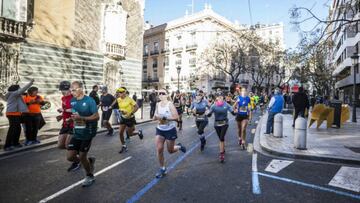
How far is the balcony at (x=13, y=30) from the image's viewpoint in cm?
1529

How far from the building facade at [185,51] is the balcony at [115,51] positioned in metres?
22.4

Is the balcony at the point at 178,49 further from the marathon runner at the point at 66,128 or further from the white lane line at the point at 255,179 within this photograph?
the marathon runner at the point at 66,128

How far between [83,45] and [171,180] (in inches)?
745

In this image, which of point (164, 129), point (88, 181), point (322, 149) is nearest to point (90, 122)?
point (88, 181)

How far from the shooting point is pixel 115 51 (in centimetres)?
2373

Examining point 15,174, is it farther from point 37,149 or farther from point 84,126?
point 37,149

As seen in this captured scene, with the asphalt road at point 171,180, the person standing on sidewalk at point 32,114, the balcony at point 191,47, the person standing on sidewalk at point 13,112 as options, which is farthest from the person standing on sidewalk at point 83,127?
the balcony at point 191,47

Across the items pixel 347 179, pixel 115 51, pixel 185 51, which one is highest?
pixel 185 51

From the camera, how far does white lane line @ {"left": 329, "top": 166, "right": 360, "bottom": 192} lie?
521cm

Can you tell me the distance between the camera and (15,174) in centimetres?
570

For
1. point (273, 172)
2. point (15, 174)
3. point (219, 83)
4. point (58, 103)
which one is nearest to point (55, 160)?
point (15, 174)

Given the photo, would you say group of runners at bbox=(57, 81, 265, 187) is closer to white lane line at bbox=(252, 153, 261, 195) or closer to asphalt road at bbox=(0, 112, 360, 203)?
asphalt road at bbox=(0, 112, 360, 203)

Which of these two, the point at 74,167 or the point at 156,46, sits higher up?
the point at 156,46

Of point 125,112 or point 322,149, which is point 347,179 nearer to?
point 322,149
